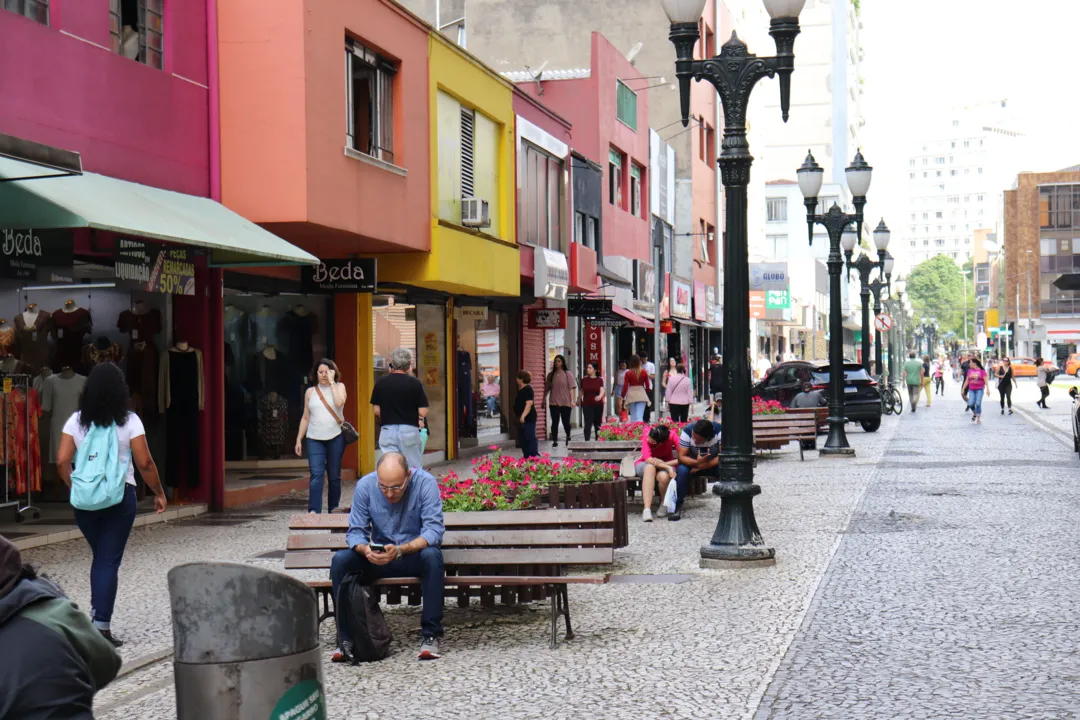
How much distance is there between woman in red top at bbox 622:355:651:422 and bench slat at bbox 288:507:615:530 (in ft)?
57.8

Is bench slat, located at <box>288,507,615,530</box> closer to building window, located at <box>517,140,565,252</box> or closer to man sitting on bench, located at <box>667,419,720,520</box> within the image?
man sitting on bench, located at <box>667,419,720,520</box>

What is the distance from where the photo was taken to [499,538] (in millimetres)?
8203

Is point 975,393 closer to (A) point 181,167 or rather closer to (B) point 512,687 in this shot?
(A) point 181,167

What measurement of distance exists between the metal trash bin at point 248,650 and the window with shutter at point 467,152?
18279 mm

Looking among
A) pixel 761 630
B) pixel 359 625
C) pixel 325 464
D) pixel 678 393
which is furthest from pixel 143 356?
pixel 678 393

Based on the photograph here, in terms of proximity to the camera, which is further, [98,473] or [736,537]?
[736,537]

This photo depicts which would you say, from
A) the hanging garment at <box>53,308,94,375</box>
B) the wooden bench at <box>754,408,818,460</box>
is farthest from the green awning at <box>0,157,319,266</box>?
the wooden bench at <box>754,408,818,460</box>

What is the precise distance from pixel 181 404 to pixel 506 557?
8.90 meters

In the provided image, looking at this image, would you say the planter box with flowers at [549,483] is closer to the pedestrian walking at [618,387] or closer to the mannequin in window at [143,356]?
the mannequin in window at [143,356]

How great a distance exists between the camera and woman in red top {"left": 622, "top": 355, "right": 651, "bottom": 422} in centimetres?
2616

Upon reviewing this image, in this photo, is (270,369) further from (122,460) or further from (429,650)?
(429,650)

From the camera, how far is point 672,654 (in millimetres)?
7617

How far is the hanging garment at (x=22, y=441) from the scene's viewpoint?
44.6ft

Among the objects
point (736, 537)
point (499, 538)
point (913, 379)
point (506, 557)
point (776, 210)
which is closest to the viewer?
point (506, 557)
